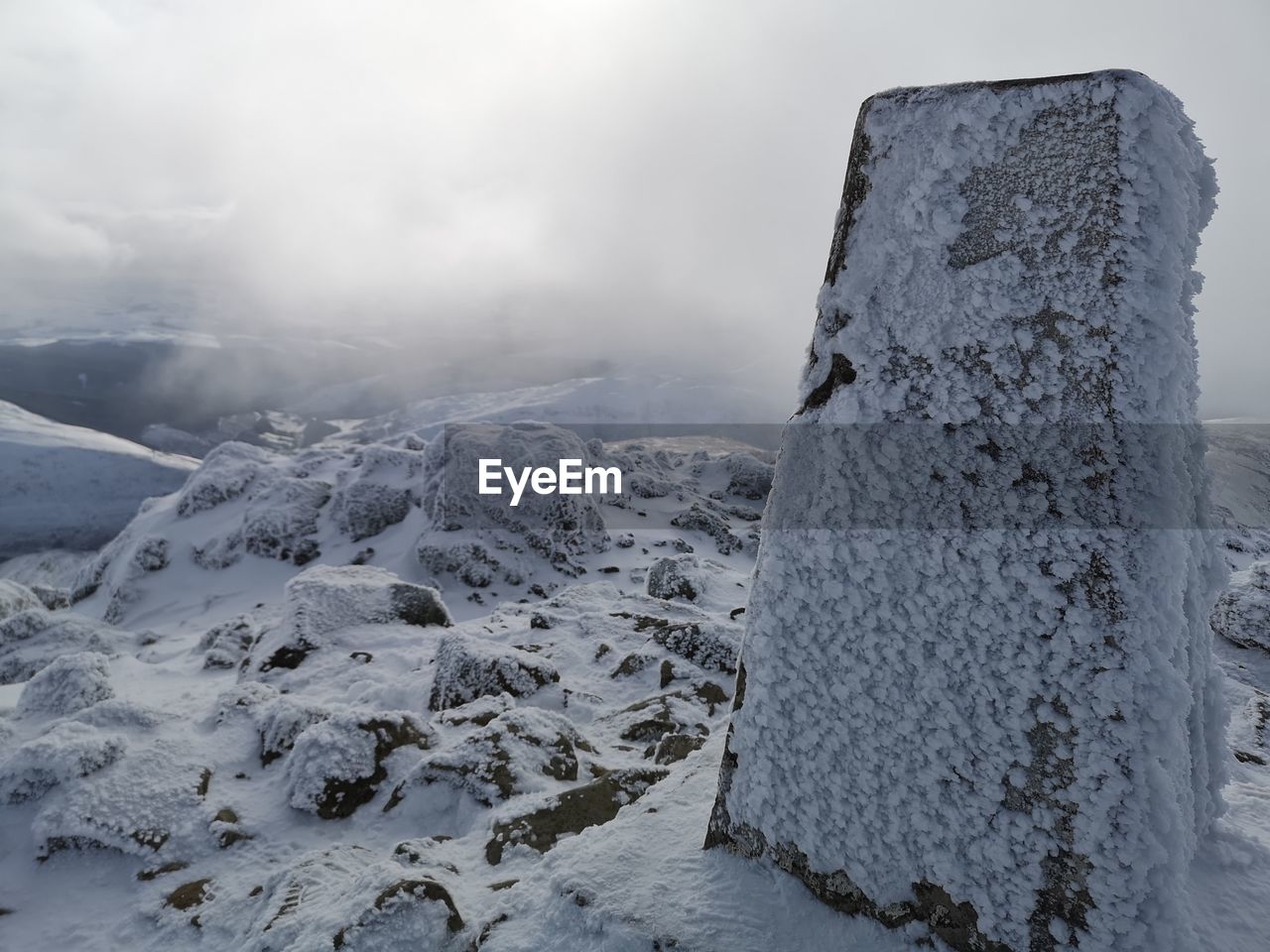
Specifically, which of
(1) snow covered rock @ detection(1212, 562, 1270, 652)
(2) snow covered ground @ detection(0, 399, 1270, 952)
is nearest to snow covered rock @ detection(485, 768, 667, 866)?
(2) snow covered ground @ detection(0, 399, 1270, 952)

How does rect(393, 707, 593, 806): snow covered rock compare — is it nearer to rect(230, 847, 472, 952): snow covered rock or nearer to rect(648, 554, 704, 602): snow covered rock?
rect(230, 847, 472, 952): snow covered rock

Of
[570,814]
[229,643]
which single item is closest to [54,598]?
[229,643]

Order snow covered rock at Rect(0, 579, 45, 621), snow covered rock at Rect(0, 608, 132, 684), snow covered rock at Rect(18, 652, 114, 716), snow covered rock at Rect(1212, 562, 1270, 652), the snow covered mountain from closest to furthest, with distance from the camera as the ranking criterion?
snow covered rock at Rect(18, 652, 114, 716) < snow covered rock at Rect(1212, 562, 1270, 652) < snow covered rock at Rect(0, 608, 132, 684) < snow covered rock at Rect(0, 579, 45, 621) < the snow covered mountain

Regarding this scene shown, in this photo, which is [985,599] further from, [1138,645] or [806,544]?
[806,544]

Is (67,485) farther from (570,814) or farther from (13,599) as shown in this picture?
(570,814)

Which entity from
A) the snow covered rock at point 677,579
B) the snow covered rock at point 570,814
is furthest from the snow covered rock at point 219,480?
the snow covered rock at point 570,814

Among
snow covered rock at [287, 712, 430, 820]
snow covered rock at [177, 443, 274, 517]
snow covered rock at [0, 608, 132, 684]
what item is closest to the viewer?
snow covered rock at [287, 712, 430, 820]

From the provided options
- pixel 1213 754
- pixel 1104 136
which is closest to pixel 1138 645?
pixel 1213 754
